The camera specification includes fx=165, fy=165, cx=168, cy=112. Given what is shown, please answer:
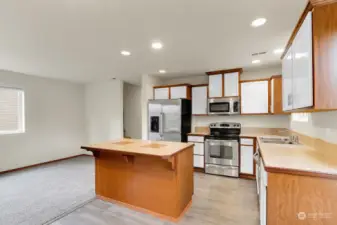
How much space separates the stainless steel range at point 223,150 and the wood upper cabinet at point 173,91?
3.79 feet

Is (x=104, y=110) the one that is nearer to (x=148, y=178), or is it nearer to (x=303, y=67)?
(x=148, y=178)

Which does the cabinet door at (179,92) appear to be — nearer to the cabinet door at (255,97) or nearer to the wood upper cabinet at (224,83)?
the wood upper cabinet at (224,83)

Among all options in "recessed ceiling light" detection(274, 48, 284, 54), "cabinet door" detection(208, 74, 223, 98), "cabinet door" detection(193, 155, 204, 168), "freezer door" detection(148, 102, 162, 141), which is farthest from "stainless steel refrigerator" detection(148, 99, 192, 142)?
"recessed ceiling light" detection(274, 48, 284, 54)

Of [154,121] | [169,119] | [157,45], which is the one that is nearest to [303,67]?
[157,45]

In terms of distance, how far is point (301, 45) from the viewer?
1.44 m

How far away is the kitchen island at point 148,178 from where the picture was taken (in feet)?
7.30

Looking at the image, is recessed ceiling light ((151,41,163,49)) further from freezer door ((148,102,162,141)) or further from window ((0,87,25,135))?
window ((0,87,25,135))

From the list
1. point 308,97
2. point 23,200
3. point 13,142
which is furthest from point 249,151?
point 13,142

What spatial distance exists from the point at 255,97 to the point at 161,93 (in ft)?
7.82

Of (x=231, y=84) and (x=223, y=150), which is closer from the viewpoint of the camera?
(x=223, y=150)

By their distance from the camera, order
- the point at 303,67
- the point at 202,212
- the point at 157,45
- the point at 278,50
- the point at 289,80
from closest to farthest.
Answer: the point at 303,67 → the point at 289,80 → the point at 202,212 → the point at 157,45 → the point at 278,50

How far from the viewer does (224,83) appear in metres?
4.10

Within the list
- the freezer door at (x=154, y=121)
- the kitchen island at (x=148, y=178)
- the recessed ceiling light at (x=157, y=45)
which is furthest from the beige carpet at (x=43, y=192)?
the recessed ceiling light at (x=157, y=45)

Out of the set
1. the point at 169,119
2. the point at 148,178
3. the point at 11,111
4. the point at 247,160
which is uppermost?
the point at 11,111
